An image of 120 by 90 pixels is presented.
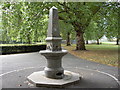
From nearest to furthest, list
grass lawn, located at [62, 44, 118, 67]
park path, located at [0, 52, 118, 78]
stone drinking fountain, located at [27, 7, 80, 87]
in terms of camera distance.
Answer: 1. stone drinking fountain, located at [27, 7, 80, 87]
2. park path, located at [0, 52, 118, 78]
3. grass lawn, located at [62, 44, 118, 67]

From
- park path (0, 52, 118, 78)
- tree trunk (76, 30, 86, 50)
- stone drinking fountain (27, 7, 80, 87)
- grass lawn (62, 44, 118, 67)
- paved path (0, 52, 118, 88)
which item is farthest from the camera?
tree trunk (76, 30, 86, 50)

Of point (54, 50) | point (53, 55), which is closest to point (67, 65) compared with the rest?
point (54, 50)

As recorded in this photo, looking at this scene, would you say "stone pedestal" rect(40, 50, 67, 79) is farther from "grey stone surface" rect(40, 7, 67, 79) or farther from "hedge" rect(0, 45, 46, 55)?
"hedge" rect(0, 45, 46, 55)

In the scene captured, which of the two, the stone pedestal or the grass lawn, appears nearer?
the stone pedestal

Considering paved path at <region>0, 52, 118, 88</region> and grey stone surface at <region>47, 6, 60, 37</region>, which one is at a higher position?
grey stone surface at <region>47, 6, 60, 37</region>

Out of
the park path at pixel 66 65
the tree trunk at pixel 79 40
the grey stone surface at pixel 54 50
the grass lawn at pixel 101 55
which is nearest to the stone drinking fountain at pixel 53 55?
the grey stone surface at pixel 54 50

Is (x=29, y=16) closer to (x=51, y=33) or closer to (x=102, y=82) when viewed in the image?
(x=51, y=33)

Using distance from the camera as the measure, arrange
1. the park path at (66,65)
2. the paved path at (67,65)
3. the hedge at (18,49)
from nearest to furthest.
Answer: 1. the paved path at (67,65)
2. the park path at (66,65)
3. the hedge at (18,49)

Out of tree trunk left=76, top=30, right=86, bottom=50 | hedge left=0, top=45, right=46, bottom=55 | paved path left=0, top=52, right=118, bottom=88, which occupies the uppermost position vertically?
tree trunk left=76, top=30, right=86, bottom=50

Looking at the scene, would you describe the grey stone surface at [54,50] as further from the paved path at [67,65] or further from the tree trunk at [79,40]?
the tree trunk at [79,40]

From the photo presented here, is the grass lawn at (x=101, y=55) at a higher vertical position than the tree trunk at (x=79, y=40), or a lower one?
lower

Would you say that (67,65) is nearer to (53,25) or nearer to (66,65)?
(66,65)

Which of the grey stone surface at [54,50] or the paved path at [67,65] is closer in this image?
the grey stone surface at [54,50]

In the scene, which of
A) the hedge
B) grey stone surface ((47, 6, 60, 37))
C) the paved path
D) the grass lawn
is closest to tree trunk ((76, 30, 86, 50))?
the grass lawn
